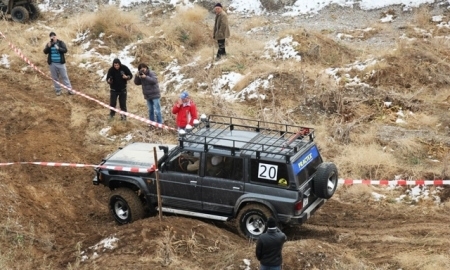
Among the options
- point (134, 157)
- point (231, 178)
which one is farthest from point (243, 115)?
point (231, 178)

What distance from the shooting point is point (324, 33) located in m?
19.4

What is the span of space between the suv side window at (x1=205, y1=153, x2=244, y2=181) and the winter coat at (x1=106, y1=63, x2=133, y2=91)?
511 centimetres

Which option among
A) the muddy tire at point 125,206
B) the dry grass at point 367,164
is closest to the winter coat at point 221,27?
the dry grass at point 367,164

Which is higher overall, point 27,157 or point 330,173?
point 330,173

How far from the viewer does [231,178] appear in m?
8.77

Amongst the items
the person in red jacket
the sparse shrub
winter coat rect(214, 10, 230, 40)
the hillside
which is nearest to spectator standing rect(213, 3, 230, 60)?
winter coat rect(214, 10, 230, 40)

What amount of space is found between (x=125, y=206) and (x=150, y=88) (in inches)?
153

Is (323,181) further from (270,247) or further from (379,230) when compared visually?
(270,247)

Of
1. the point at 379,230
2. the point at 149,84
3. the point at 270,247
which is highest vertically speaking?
the point at 149,84

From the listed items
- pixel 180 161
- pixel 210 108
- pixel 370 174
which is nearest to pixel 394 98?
pixel 370 174

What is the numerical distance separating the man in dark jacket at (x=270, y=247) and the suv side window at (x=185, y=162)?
2.39 m

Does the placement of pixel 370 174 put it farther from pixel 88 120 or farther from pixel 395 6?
pixel 395 6

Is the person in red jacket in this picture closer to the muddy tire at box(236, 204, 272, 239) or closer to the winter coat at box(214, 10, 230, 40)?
the muddy tire at box(236, 204, 272, 239)

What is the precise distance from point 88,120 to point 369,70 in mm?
7259
